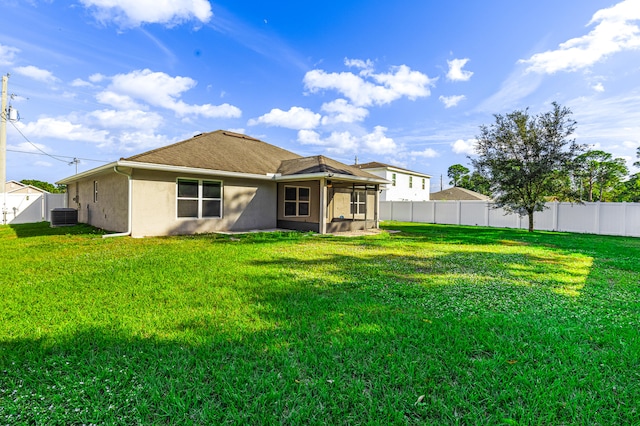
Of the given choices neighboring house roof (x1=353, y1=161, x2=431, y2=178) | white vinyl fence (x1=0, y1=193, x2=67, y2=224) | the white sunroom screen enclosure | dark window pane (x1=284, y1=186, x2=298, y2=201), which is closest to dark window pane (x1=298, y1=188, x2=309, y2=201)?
dark window pane (x1=284, y1=186, x2=298, y2=201)

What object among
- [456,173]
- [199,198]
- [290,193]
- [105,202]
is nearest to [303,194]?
[290,193]

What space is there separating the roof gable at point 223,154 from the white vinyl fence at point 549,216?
11.2 m

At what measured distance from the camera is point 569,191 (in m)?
14.6

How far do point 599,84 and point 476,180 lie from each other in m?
6.01

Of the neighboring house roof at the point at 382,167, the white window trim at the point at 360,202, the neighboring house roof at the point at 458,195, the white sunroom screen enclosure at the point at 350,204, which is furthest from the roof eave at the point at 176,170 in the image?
the neighboring house roof at the point at 458,195

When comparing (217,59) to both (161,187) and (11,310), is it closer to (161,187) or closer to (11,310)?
(161,187)

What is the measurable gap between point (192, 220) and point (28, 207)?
14436 millimetres

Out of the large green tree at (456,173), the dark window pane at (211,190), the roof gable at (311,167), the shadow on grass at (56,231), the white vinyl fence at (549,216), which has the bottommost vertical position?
the shadow on grass at (56,231)

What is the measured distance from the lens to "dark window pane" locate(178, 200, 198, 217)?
11.5 meters

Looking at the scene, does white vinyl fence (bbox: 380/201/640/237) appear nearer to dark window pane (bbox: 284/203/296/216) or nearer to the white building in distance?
the white building in distance

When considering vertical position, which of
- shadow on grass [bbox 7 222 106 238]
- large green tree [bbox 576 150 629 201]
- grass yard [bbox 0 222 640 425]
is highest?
large green tree [bbox 576 150 629 201]

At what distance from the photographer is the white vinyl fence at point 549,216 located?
587 inches

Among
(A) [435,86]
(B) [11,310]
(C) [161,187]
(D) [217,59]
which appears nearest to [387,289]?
(B) [11,310]

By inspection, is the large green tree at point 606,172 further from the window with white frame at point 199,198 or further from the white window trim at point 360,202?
the window with white frame at point 199,198
